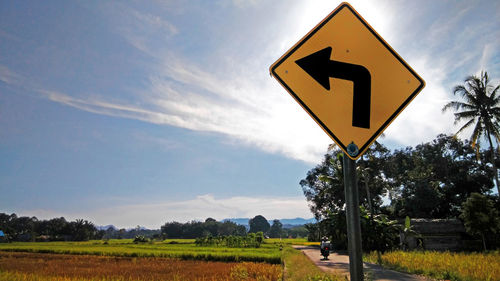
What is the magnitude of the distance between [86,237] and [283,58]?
3905 inches

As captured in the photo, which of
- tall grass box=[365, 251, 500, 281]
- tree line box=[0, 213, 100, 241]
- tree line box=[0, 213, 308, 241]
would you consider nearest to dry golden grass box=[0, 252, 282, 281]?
tall grass box=[365, 251, 500, 281]

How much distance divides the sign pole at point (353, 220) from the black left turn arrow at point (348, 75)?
0.66ft

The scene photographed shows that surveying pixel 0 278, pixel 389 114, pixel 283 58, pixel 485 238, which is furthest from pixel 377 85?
pixel 485 238

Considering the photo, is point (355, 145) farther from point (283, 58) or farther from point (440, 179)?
point (440, 179)

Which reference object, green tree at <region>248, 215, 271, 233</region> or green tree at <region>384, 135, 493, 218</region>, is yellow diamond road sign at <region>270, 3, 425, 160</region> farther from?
green tree at <region>248, 215, 271, 233</region>

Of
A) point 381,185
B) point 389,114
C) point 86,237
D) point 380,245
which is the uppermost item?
point 381,185

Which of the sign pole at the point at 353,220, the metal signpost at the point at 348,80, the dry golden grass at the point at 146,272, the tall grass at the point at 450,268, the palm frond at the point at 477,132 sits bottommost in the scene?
the dry golden grass at the point at 146,272

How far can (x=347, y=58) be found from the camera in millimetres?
1818

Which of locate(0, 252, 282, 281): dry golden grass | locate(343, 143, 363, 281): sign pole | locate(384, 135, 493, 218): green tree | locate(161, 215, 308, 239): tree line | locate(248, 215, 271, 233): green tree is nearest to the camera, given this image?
locate(343, 143, 363, 281): sign pole

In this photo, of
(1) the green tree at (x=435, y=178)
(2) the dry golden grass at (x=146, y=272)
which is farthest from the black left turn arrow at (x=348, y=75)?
(1) the green tree at (x=435, y=178)

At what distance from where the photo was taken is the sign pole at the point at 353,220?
5.29 feet

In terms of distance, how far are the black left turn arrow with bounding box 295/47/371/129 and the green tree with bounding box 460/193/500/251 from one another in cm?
3009

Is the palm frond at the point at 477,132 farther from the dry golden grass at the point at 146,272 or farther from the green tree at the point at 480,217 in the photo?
the dry golden grass at the point at 146,272

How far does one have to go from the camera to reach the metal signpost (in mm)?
1754
